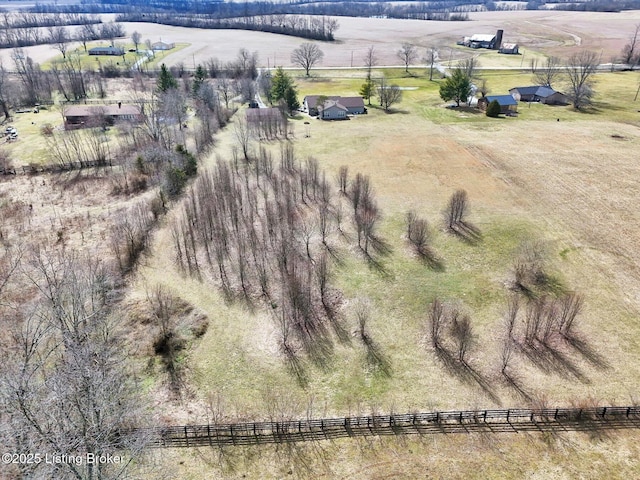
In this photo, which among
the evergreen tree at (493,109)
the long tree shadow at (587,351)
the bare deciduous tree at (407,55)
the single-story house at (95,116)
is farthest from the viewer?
the bare deciduous tree at (407,55)

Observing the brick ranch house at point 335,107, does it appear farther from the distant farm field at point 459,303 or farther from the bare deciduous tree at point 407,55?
the bare deciduous tree at point 407,55

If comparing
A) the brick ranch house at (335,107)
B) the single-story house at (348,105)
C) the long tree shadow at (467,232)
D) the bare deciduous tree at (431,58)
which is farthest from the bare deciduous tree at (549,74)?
the long tree shadow at (467,232)

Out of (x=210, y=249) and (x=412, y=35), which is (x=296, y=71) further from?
(x=210, y=249)

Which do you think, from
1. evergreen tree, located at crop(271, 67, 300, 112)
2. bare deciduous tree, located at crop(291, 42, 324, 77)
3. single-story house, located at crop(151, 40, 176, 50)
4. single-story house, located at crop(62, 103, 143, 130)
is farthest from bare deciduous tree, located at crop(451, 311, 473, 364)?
single-story house, located at crop(151, 40, 176, 50)

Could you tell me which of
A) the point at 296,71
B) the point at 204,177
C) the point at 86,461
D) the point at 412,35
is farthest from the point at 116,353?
the point at 412,35

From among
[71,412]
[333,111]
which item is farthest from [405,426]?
[333,111]

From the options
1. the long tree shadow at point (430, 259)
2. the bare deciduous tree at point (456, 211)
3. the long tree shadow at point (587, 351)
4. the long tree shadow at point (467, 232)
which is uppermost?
the bare deciduous tree at point (456, 211)
